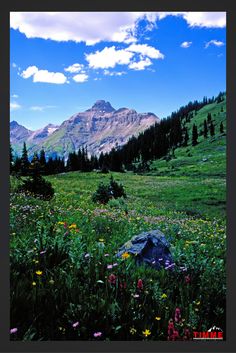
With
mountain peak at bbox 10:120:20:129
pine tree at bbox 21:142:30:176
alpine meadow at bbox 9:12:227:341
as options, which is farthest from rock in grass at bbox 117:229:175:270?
mountain peak at bbox 10:120:20:129

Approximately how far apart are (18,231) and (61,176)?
1.27 metres

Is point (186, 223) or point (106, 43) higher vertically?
point (106, 43)

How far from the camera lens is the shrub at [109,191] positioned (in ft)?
21.4

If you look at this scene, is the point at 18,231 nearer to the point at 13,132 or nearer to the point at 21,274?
the point at 21,274

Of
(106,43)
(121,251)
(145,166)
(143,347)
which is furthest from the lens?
(145,166)

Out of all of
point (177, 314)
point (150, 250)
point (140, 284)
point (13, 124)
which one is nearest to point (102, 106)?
point (13, 124)

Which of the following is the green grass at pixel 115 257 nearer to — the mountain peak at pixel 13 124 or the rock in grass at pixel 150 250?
the rock in grass at pixel 150 250

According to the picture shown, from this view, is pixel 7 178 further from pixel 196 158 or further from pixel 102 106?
pixel 196 158

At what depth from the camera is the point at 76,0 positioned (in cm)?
523

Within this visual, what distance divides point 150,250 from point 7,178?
6.72 ft

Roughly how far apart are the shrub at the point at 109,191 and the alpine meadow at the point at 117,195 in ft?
0.06

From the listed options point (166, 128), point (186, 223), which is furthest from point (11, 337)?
point (166, 128)

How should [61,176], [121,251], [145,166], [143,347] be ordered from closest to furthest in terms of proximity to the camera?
1. [143,347]
2. [121,251]
3. [61,176]
4. [145,166]

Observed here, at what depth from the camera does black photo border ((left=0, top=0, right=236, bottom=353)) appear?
16.1ft
